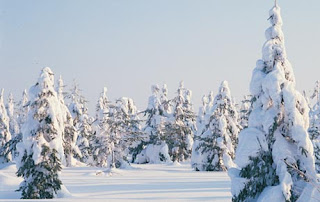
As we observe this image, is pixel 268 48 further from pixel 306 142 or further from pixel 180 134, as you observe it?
pixel 180 134

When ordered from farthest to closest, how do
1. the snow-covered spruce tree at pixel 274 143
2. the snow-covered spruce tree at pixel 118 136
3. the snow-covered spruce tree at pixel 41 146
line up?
the snow-covered spruce tree at pixel 118 136, the snow-covered spruce tree at pixel 41 146, the snow-covered spruce tree at pixel 274 143

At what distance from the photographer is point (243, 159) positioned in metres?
13.1

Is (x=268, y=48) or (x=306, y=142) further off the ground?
(x=268, y=48)

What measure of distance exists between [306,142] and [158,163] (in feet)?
106

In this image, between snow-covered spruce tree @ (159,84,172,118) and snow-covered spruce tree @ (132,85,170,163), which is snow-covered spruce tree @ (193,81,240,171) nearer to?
snow-covered spruce tree @ (132,85,170,163)

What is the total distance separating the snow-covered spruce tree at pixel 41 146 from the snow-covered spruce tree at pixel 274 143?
926 centimetres

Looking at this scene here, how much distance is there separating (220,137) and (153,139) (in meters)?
10.7

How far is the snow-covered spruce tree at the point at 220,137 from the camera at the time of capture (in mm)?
35625

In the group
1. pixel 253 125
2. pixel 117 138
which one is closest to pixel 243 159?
pixel 253 125

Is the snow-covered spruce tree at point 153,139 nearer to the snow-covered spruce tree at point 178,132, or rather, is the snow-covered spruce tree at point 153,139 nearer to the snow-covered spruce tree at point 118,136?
the snow-covered spruce tree at point 178,132

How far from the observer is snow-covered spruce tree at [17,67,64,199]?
18.8 m

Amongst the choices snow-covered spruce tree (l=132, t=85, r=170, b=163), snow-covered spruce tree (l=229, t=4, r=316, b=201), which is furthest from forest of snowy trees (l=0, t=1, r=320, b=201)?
snow-covered spruce tree (l=132, t=85, r=170, b=163)

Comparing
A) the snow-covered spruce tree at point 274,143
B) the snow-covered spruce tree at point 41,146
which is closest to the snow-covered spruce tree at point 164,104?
the snow-covered spruce tree at point 41,146

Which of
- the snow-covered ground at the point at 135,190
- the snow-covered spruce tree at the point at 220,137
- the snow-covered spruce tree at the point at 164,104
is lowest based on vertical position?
the snow-covered ground at the point at 135,190
